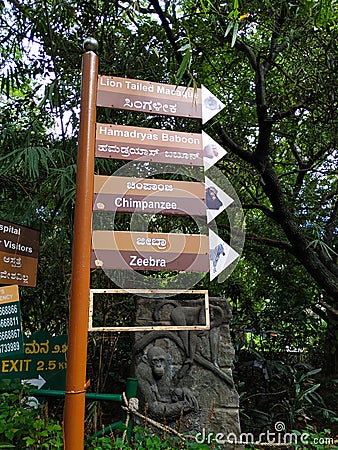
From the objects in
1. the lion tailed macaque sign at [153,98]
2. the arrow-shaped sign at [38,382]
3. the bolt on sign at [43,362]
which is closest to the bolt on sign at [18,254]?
the bolt on sign at [43,362]

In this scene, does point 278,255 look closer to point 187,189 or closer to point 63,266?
point 63,266

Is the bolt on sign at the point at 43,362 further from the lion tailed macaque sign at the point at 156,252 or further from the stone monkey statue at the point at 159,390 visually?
the lion tailed macaque sign at the point at 156,252

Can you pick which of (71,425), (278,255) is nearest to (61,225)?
(71,425)

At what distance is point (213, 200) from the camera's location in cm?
247

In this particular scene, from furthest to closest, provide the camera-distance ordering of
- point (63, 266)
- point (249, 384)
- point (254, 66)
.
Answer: point (249, 384)
point (254, 66)
point (63, 266)

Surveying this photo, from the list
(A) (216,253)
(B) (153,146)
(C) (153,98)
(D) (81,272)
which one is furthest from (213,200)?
(D) (81,272)

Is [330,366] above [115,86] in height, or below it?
below

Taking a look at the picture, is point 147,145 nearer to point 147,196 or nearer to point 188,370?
point 147,196

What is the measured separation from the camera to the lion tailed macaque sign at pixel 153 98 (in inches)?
90.3

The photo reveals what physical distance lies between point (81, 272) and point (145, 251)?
376mm

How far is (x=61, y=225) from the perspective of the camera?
3.01 meters

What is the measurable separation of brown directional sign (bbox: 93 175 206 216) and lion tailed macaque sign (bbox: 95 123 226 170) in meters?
0.12

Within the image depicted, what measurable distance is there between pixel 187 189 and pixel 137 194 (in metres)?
0.27

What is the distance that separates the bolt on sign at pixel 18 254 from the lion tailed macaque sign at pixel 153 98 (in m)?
0.89
